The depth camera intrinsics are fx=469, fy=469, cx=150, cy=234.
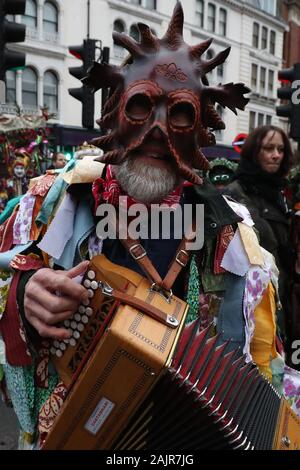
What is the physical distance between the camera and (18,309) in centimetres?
146

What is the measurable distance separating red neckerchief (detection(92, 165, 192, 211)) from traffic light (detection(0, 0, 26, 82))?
115 inches

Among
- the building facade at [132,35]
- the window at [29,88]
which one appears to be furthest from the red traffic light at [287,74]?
the window at [29,88]

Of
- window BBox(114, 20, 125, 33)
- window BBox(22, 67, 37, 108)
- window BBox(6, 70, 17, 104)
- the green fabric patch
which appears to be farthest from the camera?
window BBox(114, 20, 125, 33)

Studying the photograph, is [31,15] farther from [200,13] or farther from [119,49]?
[200,13]

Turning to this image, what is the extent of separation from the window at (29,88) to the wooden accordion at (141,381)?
18.6 meters

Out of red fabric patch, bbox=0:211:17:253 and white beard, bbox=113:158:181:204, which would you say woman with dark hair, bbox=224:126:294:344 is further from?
red fabric patch, bbox=0:211:17:253

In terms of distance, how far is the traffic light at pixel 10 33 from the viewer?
12.8 feet

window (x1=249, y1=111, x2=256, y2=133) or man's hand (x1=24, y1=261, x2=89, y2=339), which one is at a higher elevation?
window (x1=249, y1=111, x2=256, y2=133)

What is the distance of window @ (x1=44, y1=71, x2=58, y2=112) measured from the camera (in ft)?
62.0

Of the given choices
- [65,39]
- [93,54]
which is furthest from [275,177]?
[65,39]

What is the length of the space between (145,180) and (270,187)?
2.03 m

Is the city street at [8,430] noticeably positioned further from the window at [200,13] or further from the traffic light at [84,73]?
the window at [200,13]

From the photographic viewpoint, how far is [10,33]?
404 centimetres

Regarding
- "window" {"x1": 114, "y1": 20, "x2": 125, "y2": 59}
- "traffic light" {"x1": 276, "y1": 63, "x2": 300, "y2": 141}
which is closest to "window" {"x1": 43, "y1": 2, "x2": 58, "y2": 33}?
"window" {"x1": 114, "y1": 20, "x2": 125, "y2": 59}
